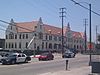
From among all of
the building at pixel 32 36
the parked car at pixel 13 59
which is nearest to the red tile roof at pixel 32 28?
the building at pixel 32 36

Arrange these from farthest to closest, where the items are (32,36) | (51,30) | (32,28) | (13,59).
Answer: (51,30), (32,28), (32,36), (13,59)

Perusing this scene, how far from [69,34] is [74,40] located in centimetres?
826

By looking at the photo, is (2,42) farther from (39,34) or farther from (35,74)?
(35,74)

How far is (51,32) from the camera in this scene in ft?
427

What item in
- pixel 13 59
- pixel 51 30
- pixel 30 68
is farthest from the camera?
pixel 51 30

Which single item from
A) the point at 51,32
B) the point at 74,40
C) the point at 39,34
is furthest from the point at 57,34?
the point at 74,40

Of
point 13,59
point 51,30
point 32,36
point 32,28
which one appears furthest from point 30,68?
point 51,30

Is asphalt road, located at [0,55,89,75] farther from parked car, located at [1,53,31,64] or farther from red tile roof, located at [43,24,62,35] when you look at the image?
red tile roof, located at [43,24,62,35]

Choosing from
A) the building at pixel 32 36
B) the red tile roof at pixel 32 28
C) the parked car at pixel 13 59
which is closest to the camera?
the parked car at pixel 13 59

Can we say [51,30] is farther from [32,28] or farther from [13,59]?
[13,59]

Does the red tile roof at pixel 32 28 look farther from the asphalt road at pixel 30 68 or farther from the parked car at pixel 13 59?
the asphalt road at pixel 30 68

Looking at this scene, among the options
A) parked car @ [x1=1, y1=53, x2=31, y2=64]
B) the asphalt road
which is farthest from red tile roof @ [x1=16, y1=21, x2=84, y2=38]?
the asphalt road

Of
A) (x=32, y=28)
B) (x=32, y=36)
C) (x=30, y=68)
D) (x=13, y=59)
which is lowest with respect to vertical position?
(x=30, y=68)

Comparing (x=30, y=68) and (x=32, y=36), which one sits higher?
(x=32, y=36)
